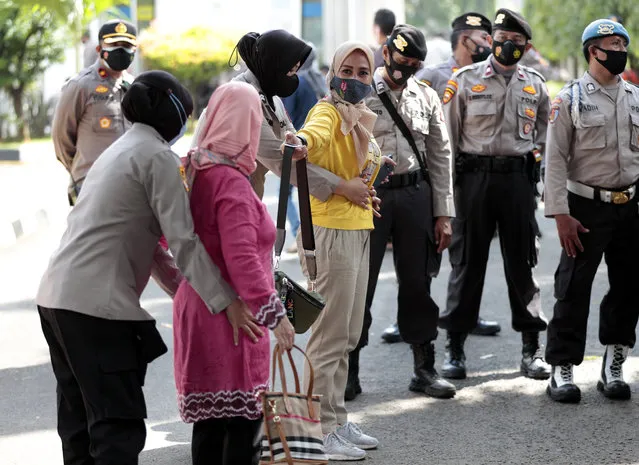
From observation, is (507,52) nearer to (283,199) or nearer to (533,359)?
(533,359)

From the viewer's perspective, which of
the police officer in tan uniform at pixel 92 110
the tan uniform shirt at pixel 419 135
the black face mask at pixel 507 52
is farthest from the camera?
the police officer in tan uniform at pixel 92 110

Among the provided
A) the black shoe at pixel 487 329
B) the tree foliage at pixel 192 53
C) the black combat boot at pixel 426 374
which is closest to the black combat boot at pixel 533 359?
the black combat boot at pixel 426 374

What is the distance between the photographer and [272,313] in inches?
160

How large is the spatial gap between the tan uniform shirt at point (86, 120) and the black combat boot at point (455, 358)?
2.83 m

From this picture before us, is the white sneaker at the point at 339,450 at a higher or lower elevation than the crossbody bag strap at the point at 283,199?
lower

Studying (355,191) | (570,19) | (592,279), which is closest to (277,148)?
(355,191)

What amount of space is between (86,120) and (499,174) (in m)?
3.06

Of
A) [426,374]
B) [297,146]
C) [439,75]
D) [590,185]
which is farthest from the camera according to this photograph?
[439,75]

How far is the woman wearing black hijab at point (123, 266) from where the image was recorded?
13.2 feet

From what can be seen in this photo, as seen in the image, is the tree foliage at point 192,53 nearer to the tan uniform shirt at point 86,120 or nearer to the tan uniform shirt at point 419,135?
the tan uniform shirt at point 86,120

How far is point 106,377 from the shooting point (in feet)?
13.4

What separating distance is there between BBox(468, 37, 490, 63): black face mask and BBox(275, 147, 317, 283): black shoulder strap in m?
3.61

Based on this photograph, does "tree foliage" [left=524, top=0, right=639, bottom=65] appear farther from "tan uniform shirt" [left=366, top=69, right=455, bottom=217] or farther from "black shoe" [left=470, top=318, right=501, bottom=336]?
"tan uniform shirt" [left=366, top=69, right=455, bottom=217]

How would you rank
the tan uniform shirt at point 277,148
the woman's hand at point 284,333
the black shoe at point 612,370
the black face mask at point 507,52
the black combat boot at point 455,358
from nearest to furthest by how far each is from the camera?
the woman's hand at point 284,333, the tan uniform shirt at point 277,148, the black shoe at point 612,370, the black face mask at point 507,52, the black combat boot at point 455,358
